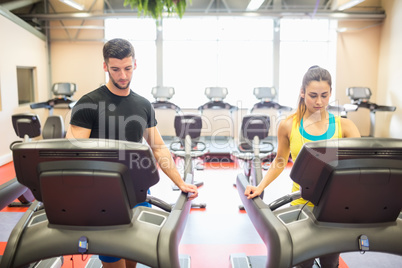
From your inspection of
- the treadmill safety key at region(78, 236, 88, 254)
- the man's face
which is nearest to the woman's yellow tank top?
the man's face

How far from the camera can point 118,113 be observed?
2.00 meters

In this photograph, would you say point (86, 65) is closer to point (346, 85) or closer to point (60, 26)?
point (60, 26)

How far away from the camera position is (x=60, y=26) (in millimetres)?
8844

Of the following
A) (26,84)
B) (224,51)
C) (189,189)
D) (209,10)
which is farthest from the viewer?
(224,51)

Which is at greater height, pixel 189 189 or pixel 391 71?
pixel 391 71

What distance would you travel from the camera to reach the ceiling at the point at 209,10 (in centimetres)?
816

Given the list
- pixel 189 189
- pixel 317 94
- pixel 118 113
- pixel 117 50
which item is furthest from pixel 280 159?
pixel 117 50

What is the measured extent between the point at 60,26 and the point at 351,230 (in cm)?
914

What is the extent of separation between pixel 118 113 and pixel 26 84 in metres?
7.73

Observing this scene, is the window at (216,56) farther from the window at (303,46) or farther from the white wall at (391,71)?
the white wall at (391,71)

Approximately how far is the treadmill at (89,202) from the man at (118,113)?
49 centimetres

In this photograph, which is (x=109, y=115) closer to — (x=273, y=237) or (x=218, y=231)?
(x=273, y=237)

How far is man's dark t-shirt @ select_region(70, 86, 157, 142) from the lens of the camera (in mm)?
1929

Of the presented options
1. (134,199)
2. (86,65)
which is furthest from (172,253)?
(86,65)
